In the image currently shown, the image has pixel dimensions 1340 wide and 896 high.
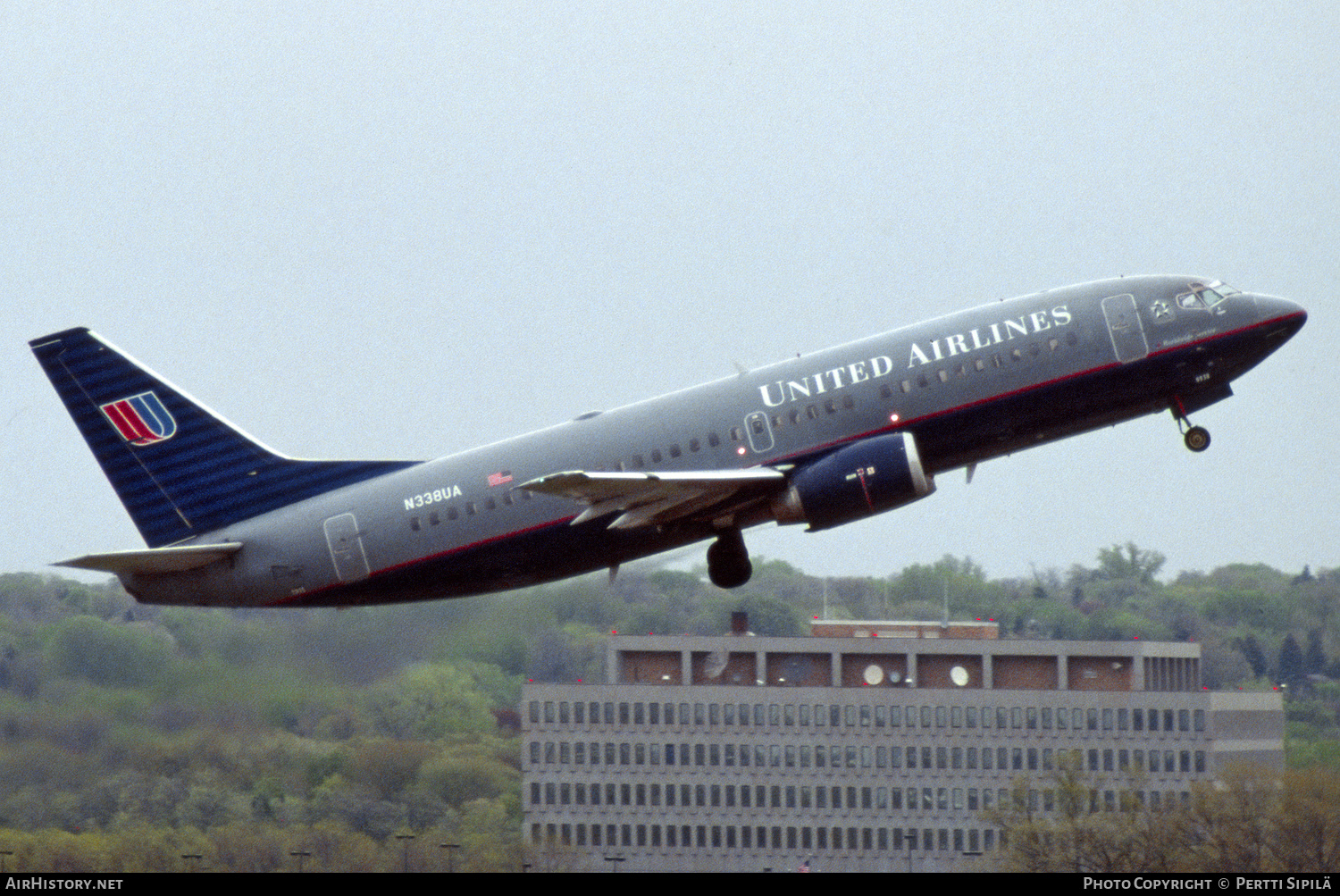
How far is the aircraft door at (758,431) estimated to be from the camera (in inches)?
1747

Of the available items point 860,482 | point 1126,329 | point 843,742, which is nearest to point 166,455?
point 860,482

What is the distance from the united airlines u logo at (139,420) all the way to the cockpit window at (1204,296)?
84.1 feet

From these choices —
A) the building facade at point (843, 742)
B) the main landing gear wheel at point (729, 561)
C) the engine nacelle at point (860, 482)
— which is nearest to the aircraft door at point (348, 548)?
the main landing gear wheel at point (729, 561)

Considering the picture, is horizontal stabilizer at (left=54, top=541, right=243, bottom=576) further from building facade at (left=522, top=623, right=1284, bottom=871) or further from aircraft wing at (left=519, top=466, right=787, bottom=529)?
building facade at (left=522, top=623, right=1284, bottom=871)

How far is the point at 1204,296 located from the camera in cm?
4481

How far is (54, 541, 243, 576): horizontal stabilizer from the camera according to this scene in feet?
152

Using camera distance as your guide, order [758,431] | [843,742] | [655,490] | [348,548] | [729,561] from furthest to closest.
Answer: [843,742] → [729,561] → [348,548] → [758,431] → [655,490]

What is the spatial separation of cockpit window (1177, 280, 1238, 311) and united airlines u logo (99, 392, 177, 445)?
1009 inches

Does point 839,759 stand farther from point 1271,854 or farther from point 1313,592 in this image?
point 1313,592

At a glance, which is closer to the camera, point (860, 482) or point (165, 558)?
point (860, 482)

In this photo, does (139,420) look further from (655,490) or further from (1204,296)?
(1204,296)

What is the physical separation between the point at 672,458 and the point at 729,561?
482 centimetres

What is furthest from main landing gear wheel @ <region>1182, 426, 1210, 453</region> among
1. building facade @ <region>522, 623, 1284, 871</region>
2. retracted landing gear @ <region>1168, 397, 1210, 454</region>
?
building facade @ <region>522, 623, 1284, 871</region>

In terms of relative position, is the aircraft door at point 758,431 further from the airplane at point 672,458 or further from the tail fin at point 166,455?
the tail fin at point 166,455
